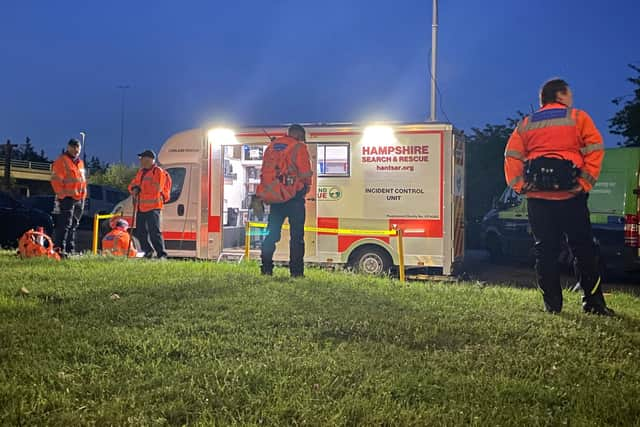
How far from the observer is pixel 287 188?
270 inches

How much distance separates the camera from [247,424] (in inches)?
109

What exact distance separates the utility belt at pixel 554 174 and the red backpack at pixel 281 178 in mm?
2742

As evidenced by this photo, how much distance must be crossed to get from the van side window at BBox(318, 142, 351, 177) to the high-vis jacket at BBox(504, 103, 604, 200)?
4947 millimetres

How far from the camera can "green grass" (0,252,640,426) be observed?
9.68ft

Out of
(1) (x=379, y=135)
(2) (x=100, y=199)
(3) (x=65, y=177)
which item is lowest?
(3) (x=65, y=177)

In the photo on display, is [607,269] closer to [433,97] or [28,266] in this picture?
[433,97]

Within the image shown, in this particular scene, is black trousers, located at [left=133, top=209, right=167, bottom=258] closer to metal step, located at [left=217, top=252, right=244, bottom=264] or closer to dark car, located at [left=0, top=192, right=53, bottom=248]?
metal step, located at [left=217, top=252, right=244, bottom=264]

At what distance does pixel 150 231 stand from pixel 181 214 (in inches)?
52.3

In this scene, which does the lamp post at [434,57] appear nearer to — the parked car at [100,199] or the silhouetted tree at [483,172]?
the silhouetted tree at [483,172]

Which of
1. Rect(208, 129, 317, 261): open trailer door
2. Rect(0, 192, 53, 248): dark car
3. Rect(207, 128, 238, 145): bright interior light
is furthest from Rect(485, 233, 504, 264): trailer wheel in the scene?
Rect(0, 192, 53, 248): dark car

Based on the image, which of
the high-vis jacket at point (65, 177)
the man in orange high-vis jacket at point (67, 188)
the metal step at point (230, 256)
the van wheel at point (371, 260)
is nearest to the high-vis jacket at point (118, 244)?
the man in orange high-vis jacket at point (67, 188)

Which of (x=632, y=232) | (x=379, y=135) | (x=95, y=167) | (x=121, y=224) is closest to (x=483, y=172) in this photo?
(x=632, y=232)

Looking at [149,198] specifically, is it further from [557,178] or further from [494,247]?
[494,247]

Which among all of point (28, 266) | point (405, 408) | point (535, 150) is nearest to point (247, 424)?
point (405, 408)
